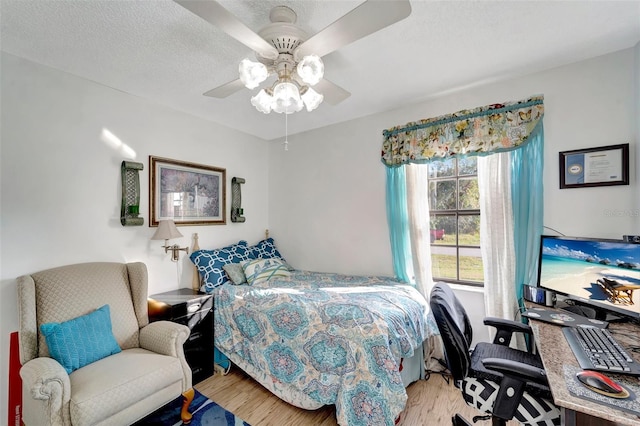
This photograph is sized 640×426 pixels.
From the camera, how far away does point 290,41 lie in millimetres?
1492

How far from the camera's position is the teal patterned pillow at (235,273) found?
289 cm

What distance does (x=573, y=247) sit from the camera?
1771 millimetres

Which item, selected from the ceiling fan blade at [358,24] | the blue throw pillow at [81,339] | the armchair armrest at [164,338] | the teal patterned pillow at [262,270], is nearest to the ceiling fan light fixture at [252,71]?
the ceiling fan blade at [358,24]

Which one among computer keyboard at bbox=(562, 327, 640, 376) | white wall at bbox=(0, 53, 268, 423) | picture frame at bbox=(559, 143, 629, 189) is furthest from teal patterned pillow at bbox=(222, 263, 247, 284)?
picture frame at bbox=(559, 143, 629, 189)

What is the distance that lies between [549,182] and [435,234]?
3.30 feet

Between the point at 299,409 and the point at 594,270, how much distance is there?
2.16 m

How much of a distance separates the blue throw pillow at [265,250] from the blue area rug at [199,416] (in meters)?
1.57

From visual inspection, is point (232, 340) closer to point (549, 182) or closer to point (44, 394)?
point (44, 394)

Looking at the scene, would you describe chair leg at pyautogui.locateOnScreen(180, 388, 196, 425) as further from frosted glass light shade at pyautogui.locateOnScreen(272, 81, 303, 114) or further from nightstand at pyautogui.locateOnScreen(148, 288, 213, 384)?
frosted glass light shade at pyautogui.locateOnScreen(272, 81, 303, 114)

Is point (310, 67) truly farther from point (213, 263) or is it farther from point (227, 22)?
point (213, 263)

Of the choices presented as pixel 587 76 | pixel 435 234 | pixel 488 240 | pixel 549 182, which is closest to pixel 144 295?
pixel 435 234

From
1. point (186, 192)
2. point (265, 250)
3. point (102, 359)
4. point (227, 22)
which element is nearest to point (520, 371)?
point (227, 22)

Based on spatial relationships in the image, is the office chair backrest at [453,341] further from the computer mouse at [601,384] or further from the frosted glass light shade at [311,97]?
the frosted glass light shade at [311,97]

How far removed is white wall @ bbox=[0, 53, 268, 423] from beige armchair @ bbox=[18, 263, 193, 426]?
0.21m
